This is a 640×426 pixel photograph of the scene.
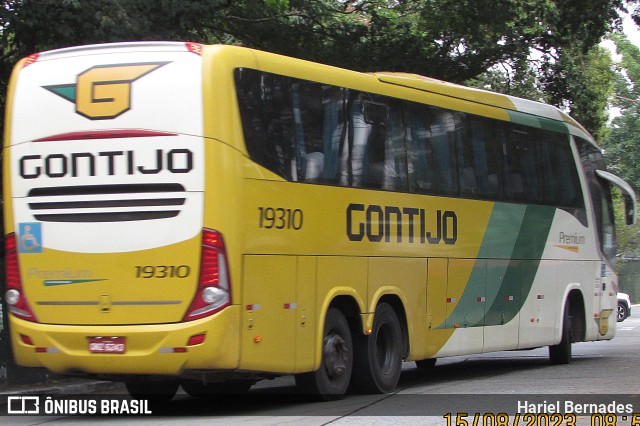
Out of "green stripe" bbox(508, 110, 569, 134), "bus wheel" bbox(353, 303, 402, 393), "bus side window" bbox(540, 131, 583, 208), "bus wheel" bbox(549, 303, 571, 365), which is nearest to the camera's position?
"bus wheel" bbox(353, 303, 402, 393)

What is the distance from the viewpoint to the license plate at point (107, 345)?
10.7 m

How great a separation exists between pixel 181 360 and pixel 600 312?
11.1 meters

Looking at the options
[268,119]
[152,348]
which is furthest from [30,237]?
[268,119]

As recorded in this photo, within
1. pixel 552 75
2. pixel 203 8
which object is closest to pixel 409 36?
pixel 552 75

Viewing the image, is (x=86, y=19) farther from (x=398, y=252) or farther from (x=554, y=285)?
(x=554, y=285)

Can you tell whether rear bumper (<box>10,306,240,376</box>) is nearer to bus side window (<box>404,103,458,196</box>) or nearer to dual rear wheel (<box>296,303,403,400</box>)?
dual rear wheel (<box>296,303,403,400</box>)

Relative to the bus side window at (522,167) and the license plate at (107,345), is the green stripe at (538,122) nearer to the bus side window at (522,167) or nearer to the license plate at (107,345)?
the bus side window at (522,167)

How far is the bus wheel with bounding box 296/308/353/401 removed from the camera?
12227 millimetres

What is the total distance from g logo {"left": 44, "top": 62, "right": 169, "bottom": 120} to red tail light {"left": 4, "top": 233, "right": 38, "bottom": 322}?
156 centimetres

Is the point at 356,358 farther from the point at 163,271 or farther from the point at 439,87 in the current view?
the point at 439,87

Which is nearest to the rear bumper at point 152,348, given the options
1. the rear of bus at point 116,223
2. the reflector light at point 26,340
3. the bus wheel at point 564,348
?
the rear of bus at point 116,223

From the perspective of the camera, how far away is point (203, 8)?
15820 mm

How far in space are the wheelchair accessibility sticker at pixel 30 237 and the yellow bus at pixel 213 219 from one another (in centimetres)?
2

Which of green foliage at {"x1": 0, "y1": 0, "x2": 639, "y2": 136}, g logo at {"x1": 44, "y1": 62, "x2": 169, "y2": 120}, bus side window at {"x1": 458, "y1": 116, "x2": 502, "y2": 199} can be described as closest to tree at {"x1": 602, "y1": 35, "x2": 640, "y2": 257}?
green foliage at {"x1": 0, "y1": 0, "x2": 639, "y2": 136}
